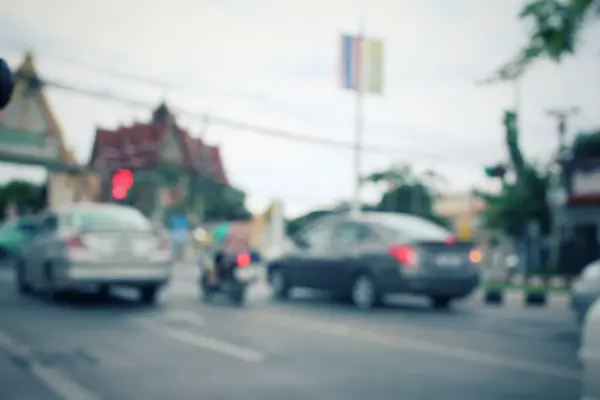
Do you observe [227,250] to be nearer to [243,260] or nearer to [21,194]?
[243,260]

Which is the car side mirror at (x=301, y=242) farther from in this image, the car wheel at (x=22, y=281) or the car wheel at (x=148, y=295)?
the car wheel at (x=22, y=281)

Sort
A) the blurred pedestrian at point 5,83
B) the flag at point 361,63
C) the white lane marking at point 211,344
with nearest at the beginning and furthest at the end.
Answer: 1. the blurred pedestrian at point 5,83
2. the white lane marking at point 211,344
3. the flag at point 361,63

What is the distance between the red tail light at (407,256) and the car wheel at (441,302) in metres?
1.35

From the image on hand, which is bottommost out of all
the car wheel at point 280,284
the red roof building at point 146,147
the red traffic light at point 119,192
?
the car wheel at point 280,284

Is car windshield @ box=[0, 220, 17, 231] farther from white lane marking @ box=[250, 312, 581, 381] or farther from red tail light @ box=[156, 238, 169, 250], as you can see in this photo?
white lane marking @ box=[250, 312, 581, 381]

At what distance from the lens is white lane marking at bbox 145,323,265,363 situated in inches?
279

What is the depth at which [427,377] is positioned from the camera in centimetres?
611

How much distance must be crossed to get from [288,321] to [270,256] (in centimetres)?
412

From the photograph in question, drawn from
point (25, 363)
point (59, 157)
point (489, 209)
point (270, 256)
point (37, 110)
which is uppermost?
point (37, 110)

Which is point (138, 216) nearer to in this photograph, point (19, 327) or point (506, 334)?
point (19, 327)

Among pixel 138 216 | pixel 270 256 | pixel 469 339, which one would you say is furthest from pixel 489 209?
pixel 469 339

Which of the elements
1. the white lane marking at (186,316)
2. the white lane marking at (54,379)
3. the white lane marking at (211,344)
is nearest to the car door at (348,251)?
the white lane marking at (186,316)

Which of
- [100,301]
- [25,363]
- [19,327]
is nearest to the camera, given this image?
[25,363]

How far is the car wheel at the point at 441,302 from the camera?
12398 millimetres
